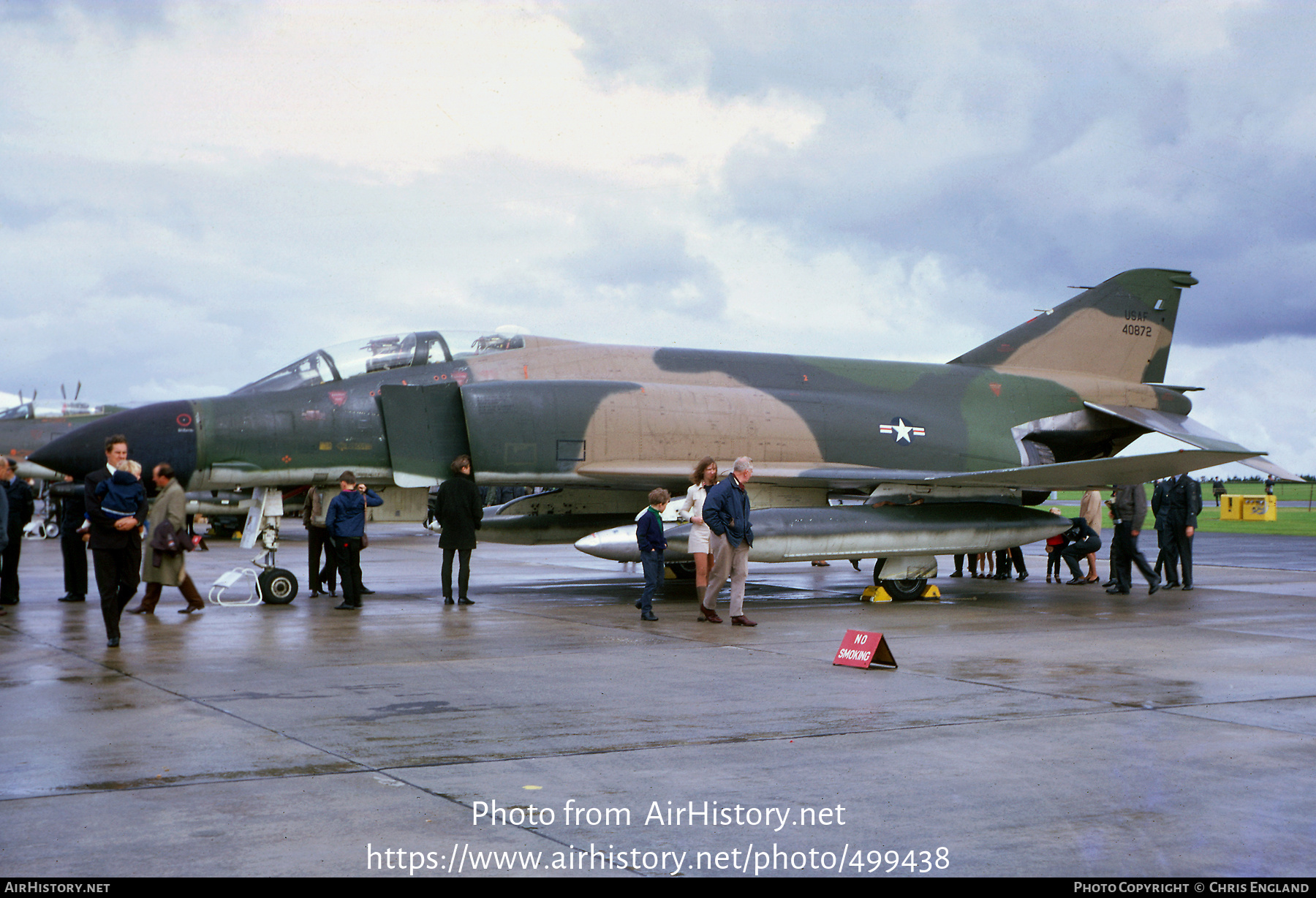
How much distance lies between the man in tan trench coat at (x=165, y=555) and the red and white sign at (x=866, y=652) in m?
6.88

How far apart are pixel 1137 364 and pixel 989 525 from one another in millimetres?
5835

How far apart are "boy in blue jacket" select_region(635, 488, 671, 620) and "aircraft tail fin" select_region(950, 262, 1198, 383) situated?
7773mm

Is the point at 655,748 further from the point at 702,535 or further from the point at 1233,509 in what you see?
the point at 1233,509

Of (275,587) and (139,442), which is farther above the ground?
(139,442)

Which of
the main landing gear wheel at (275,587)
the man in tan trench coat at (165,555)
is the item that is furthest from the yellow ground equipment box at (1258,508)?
the man in tan trench coat at (165,555)

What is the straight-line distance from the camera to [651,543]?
36.5 feet

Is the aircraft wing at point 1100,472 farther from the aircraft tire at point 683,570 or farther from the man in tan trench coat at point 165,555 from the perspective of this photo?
the man in tan trench coat at point 165,555

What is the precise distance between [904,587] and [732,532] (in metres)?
3.72

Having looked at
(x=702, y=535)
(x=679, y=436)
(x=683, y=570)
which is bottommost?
(x=683, y=570)

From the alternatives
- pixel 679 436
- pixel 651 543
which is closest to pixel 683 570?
pixel 679 436

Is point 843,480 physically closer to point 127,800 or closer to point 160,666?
point 160,666

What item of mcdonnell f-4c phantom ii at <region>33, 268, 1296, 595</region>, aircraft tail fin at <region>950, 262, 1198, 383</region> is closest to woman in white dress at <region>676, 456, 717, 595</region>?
mcdonnell f-4c phantom ii at <region>33, 268, 1296, 595</region>

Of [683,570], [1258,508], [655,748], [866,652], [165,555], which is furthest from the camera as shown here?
[1258,508]

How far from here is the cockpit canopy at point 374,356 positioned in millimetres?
13000
